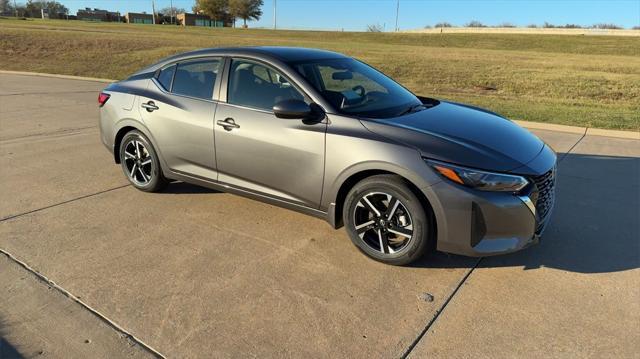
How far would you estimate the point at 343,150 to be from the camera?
12.0 feet

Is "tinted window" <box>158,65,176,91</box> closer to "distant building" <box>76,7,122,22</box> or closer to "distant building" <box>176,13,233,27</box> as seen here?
"distant building" <box>176,13,233,27</box>

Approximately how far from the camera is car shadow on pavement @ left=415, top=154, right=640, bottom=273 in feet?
12.2

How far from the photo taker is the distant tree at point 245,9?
103 meters

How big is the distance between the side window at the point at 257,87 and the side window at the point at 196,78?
0.24m

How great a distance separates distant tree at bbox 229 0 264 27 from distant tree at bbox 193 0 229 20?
2217mm

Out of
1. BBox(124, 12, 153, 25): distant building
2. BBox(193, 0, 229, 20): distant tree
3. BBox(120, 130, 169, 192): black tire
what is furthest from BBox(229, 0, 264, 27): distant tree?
BBox(120, 130, 169, 192): black tire

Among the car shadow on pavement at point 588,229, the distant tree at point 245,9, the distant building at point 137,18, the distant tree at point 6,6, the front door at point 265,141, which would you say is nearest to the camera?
the car shadow on pavement at point 588,229

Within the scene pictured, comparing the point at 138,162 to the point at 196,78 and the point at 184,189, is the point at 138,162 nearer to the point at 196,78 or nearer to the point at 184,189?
the point at 184,189

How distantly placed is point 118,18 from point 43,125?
13080 cm

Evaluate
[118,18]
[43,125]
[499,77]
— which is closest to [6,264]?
[43,125]

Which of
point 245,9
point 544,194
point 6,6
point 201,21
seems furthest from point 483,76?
point 6,6

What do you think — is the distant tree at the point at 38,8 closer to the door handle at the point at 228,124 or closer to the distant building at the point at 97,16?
the distant building at the point at 97,16

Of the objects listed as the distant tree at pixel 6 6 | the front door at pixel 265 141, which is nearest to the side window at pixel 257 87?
the front door at pixel 265 141

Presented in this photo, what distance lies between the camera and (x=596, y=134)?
28.4 ft
